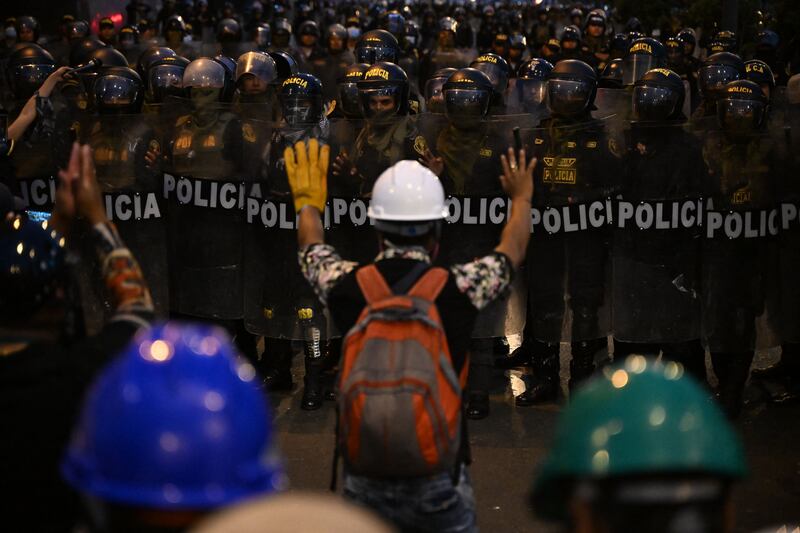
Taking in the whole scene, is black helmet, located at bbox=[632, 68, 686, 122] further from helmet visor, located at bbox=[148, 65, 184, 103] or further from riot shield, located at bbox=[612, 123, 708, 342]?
helmet visor, located at bbox=[148, 65, 184, 103]

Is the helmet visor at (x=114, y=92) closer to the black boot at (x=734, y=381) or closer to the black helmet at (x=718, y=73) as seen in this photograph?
the black boot at (x=734, y=381)

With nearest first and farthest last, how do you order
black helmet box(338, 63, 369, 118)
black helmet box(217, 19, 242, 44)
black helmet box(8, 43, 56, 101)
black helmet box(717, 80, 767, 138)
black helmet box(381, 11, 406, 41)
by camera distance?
black helmet box(717, 80, 767, 138)
black helmet box(338, 63, 369, 118)
black helmet box(8, 43, 56, 101)
black helmet box(217, 19, 242, 44)
black helmet box(381, 11, 406, 41)

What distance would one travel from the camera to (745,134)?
6414 mm

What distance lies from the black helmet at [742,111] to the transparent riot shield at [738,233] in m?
0.04

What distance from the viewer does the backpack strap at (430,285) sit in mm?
3182

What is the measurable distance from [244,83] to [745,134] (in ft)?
11.9

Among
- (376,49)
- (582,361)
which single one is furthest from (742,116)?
(376,49)

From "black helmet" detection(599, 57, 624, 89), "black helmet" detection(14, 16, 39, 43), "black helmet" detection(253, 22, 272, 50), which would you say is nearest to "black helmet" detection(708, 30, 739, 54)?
"black helmet" detection(599, 57, 624, 89)

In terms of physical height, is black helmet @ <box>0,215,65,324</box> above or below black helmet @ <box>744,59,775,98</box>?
below

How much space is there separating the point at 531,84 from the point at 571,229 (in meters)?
3.69

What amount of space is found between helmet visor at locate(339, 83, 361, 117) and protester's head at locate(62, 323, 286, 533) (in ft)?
19.1

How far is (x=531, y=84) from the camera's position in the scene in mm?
10023

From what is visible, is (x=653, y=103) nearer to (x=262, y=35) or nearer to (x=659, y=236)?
(x=659, y=236)

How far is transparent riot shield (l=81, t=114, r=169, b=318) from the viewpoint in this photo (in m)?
6.98
